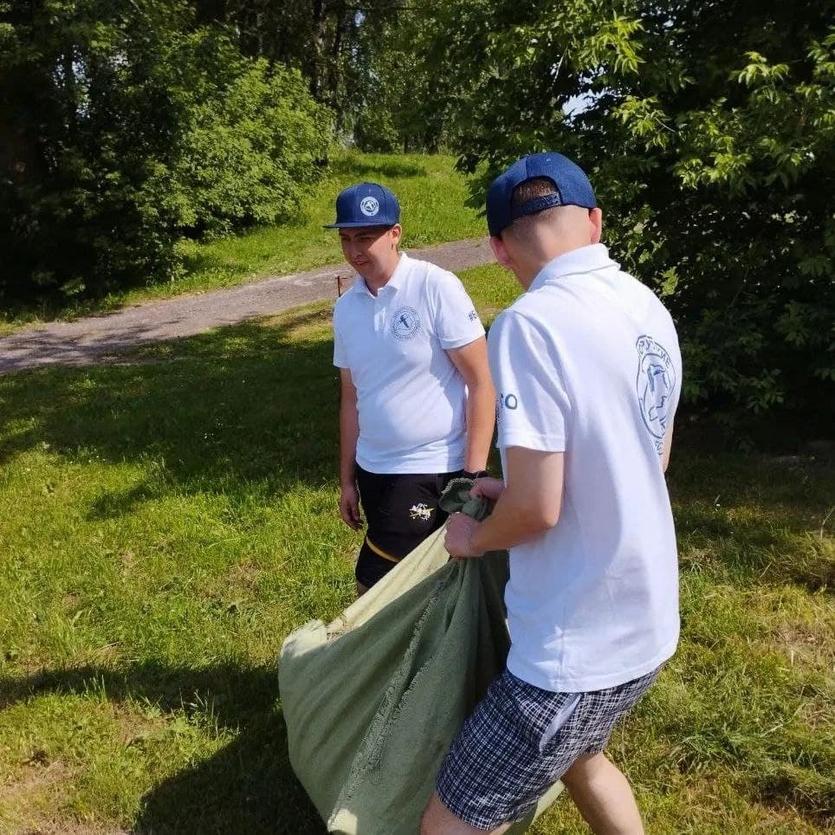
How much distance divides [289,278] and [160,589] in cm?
1296

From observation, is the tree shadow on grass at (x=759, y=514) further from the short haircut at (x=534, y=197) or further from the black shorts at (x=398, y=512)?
the short haircut at (x=534, y=197)

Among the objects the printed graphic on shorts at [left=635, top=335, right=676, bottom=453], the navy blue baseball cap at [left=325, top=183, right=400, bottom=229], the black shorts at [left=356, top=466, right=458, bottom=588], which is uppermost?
the navy blue baseball cap at [left=325, top=183, right=400, bottom=229]

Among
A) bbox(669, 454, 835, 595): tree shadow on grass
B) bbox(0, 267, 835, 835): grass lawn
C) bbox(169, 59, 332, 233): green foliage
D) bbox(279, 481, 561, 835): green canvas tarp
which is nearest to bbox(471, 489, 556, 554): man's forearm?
bbox(279, 481, 561, 835): green canvas tarp

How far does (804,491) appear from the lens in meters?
5.23

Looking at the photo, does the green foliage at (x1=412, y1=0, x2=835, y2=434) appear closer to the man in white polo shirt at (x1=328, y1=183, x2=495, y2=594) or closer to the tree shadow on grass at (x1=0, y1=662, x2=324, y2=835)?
the man in white polo shirt at (x1=328, y1=183, x2=495, y2=594)

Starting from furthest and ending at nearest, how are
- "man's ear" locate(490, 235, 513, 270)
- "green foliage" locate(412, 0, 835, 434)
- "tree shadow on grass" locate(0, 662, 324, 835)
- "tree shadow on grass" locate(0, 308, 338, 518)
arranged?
"tree shadow on grass" locate(0, 308, 338, 518) → "green foliage" locate(412, 0, 835, 434) → "tree shadow on grass" locate(0, 662, 324, 835) → "man's ear" locate(490, 235, 513, 270)

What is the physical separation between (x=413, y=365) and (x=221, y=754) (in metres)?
1.65

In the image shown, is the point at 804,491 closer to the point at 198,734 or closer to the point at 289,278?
the point at 198,734

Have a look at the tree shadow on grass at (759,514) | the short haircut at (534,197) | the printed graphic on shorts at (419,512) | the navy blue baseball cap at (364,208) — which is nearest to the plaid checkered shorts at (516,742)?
the short haircut at (534,197)

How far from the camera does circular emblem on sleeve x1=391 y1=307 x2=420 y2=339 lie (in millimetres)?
2875

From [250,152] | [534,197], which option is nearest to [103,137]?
[250,152]

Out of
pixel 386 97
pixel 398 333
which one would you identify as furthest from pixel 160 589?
pixel 386 97

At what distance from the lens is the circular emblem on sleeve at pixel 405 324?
288 centimetres

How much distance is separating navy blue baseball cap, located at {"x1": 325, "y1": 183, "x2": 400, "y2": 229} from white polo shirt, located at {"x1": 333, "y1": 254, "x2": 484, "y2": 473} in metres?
0.18
